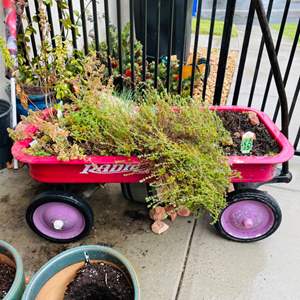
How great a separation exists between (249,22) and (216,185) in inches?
48.9

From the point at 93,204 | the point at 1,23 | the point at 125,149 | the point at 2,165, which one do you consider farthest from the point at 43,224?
the point at 1,23

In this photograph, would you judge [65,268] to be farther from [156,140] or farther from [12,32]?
[12,32]

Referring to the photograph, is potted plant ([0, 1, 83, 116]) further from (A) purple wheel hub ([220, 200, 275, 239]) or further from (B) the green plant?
(A) purple wheel hub ([220, 200, 275, 239])

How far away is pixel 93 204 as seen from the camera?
219 centimetres

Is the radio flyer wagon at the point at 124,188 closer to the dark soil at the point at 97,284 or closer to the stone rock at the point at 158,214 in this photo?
the stone rock at the point at 158,214

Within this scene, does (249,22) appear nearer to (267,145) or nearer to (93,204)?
(267,145)

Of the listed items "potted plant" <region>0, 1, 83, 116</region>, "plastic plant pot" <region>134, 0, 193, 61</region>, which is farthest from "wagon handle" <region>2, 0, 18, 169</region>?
"plastic plant pot" <region>134, 0, 193, 61</region>

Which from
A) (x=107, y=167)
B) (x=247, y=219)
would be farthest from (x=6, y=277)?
(x=247, y=219)

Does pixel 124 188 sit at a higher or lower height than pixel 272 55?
lower

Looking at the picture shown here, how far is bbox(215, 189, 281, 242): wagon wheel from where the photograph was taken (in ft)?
5.73

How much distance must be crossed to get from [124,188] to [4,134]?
1.03 metres

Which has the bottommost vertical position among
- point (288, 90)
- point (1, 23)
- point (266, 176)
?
point (288, 90)

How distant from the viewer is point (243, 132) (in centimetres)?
191

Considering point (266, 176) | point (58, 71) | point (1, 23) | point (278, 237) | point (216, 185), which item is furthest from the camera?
point (1, 23)
